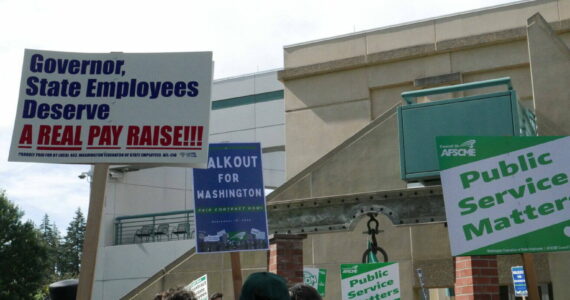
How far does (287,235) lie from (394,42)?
418 inches

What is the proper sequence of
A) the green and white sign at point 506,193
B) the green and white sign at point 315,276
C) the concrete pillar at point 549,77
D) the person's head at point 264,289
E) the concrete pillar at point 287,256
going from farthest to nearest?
the concrete pillar at point 549,77 → the green and white sign at point 315,276 → the concrete pillar at point 287,256 → the green and white sign at point 506,193 → the person's head at point 264,289

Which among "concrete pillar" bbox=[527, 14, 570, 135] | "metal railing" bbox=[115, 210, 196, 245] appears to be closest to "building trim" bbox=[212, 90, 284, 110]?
"metal railing" bbox=[115, 210, 196, 245]

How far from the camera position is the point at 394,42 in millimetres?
19156

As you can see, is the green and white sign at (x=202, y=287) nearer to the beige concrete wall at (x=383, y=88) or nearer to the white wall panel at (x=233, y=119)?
the beige concrete wall at (x=383, y=88)

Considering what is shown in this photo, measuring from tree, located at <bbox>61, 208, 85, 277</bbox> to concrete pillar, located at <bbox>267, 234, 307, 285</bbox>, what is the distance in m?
74.8

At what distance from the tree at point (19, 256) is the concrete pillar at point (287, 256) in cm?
2480

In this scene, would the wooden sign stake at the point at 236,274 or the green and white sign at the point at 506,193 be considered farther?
the wooden sign stake at the point at 236,274

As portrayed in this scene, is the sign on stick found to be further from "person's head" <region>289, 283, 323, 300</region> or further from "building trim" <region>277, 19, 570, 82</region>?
"person's head" <region>289, 283, 323, 300</region>

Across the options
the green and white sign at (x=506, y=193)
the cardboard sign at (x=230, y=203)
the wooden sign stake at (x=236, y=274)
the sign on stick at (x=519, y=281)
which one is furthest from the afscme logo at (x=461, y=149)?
the sign on stick at (x=519, y=281)

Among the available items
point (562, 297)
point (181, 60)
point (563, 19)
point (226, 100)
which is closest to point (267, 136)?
point (226, 100)

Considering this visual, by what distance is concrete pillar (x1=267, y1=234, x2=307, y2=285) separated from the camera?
9461mm

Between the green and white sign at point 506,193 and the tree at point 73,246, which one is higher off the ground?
the tree at point 73,246

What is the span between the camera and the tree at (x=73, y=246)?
8206 centimetres

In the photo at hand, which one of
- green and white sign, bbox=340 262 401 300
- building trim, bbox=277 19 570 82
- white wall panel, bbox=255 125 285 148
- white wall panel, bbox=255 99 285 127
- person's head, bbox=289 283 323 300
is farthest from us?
white wall panel, bbox=255 99 285 127
